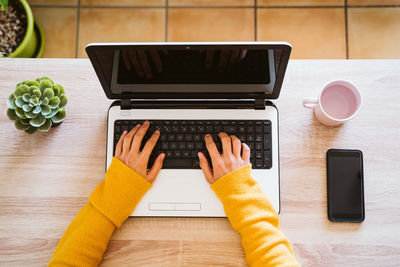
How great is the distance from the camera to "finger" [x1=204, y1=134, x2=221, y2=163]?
770 mm

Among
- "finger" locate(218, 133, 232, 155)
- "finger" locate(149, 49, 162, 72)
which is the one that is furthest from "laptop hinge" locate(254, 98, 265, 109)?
"finger" locate(149, 49, 162, 72)

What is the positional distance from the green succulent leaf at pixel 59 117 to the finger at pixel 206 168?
349 mm

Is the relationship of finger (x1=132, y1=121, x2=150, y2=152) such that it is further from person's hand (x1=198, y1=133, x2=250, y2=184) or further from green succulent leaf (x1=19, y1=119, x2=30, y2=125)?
green succulent leaf (x1=19, y1=119, x2=30, y2=125)

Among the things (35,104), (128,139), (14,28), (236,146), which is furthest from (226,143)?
(14,28)

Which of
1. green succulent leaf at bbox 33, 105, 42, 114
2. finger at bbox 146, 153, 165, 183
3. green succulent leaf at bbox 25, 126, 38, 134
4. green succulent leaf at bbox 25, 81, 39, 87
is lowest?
finger at bbox 146, 153, 165, 183

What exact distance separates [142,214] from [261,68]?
1.46 feet

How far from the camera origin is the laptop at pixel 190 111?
696 mm

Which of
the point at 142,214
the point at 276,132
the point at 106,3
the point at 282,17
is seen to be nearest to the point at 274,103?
the point at 276,132

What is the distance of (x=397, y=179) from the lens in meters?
0.78

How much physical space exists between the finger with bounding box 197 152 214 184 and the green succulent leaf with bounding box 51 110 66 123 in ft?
1.14

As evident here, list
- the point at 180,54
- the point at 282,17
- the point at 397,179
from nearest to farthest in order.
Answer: the point at 180,54
the point at 397,179
the point at 282,17

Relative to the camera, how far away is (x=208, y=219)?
→ 764 millimetres

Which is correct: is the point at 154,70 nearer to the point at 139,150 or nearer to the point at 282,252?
the point at 139,150

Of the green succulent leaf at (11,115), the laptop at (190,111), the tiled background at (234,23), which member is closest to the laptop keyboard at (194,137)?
the laptop at (190,111)
